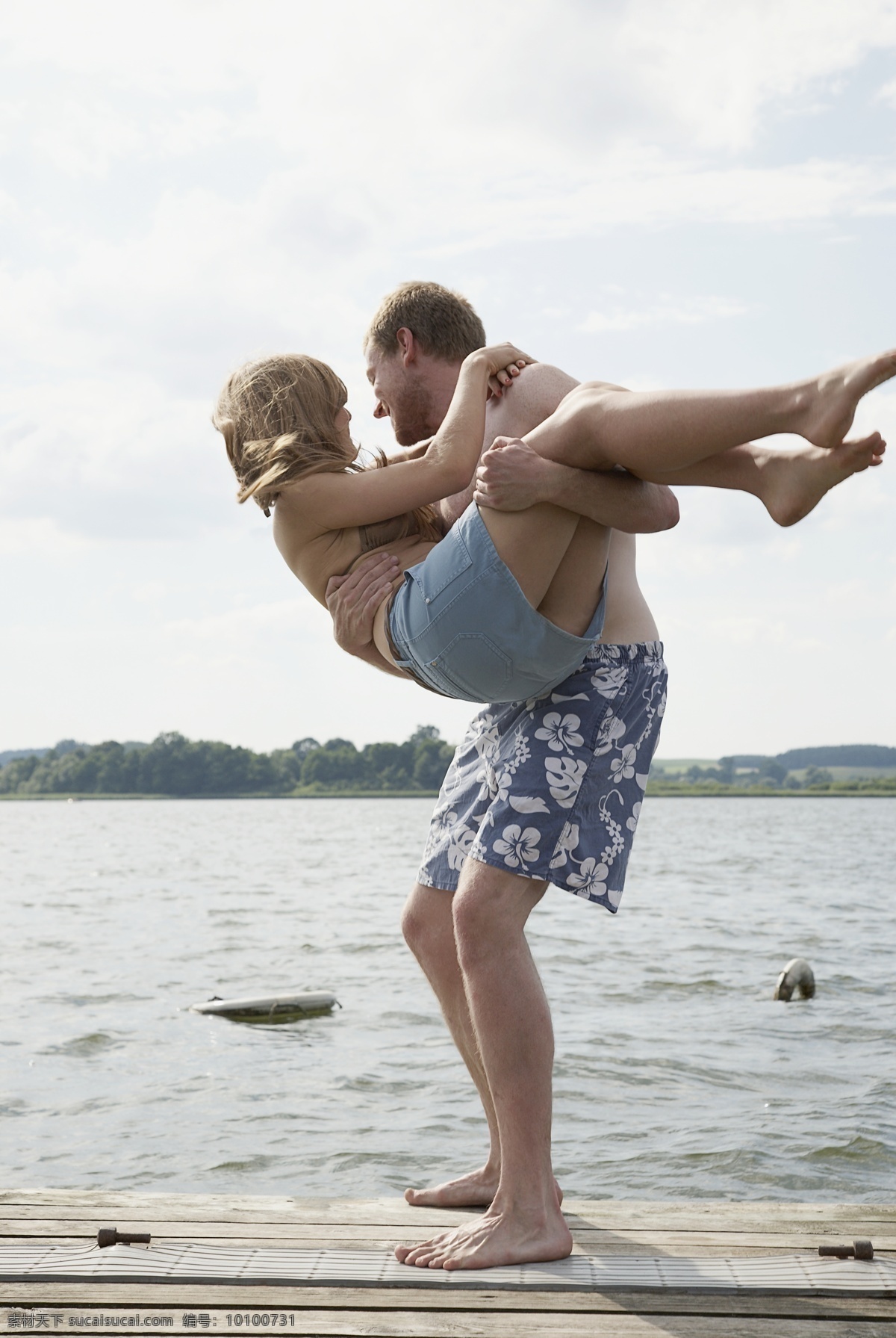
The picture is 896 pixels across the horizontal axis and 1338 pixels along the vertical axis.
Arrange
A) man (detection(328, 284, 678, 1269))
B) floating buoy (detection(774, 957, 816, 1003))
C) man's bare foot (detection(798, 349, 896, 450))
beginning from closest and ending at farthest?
1. man's bare foot (detection(798, 349, 896, 450))
2. man (detection(328, 284, 678, 1269))
3. floating buoy (detection(774, 957, 816, 1003))

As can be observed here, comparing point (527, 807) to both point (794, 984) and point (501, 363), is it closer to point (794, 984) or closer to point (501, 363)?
point (501, 363)

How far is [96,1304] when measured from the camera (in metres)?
2.85

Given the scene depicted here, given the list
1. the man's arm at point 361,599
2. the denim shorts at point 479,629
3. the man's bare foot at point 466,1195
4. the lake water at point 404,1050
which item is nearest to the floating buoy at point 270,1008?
the lake water at point 404,1050

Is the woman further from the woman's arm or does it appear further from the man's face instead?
the man's face

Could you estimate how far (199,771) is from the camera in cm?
11181

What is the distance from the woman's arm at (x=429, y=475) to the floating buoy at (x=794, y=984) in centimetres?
1363

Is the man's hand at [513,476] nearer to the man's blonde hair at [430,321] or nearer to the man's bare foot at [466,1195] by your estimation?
the man's blonde hair at [430,321]

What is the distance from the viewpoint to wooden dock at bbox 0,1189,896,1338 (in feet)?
8.93

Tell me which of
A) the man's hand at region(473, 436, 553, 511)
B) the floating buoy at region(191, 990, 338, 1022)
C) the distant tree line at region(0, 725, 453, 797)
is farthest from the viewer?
the distant tree line at region(0, 725, 453, 797)

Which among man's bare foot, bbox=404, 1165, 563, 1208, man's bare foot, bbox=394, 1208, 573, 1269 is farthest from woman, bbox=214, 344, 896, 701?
man's bare foot, bbox=404, 1165, 563, 1208

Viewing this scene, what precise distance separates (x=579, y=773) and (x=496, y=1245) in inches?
47.9

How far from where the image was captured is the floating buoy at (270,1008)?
1440cm

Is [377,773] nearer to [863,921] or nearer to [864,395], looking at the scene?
[863,921]

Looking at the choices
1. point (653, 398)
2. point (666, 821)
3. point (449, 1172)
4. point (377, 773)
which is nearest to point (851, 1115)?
point (449, 1172)
